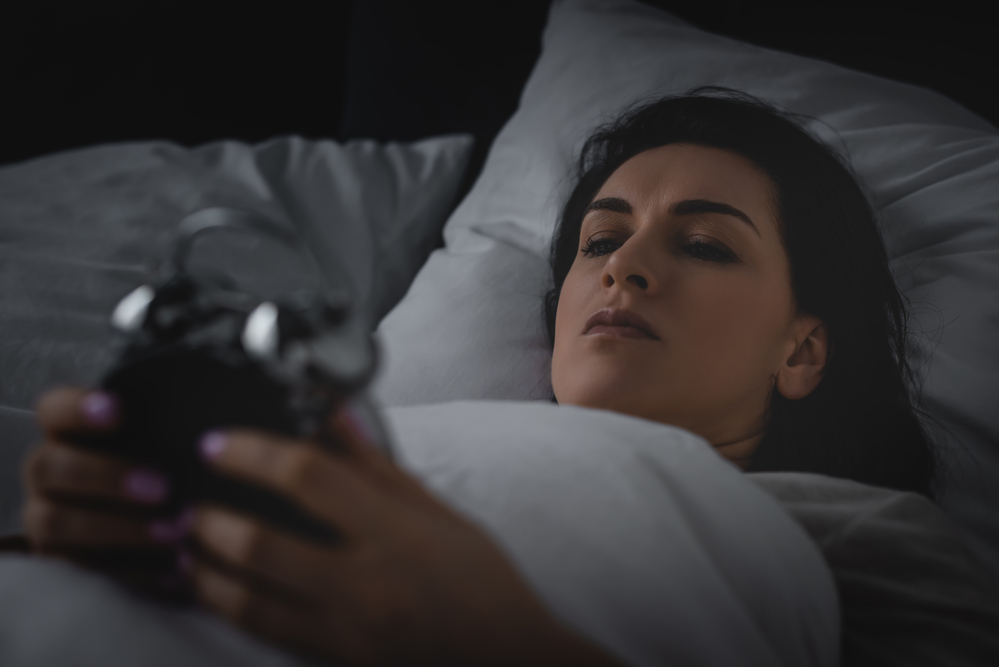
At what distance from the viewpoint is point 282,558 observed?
34 centimetres

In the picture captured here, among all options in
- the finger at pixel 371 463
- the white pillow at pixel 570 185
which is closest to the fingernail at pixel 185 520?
the finger at pixel 371 463

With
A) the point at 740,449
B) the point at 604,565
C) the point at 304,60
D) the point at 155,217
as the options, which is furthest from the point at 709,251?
the point at 304,60

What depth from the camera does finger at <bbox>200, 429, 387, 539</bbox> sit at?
1.09ft

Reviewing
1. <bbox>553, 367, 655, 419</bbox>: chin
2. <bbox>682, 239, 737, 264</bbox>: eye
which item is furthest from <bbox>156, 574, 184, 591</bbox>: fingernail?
<bbox>682, 239, 737, 264</bbox>: eye

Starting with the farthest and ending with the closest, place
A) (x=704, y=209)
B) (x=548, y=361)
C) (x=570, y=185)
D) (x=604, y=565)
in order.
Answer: (x=570, y=185) → (x=548, y=361) → (x=704, y=209) → (x=604, y=565)

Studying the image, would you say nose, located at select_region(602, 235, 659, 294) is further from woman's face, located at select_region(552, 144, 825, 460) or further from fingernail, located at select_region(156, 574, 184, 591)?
fingernail, located at select_region(156, 574, 184, 591)

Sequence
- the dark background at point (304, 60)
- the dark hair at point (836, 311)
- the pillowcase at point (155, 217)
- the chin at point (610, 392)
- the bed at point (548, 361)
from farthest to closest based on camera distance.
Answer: the dark background at point (304, 60), the pillowcase at point (155, 217), the dark hair at point (836, 311), the chin at point (610, 392), the bed at point (548, 361)

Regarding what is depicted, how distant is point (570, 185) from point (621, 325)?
524 millimetres

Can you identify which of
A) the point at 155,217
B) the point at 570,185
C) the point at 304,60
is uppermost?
the point at 570,185

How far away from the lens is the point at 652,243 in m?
0.87

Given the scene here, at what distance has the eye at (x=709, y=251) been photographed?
0.88 metres

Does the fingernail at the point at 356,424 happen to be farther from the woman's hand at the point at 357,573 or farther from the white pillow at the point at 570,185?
the white pillow at the point at 570,185

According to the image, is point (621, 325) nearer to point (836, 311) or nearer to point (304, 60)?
point (836, 311)

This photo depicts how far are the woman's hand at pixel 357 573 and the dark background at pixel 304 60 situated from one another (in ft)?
4.56
